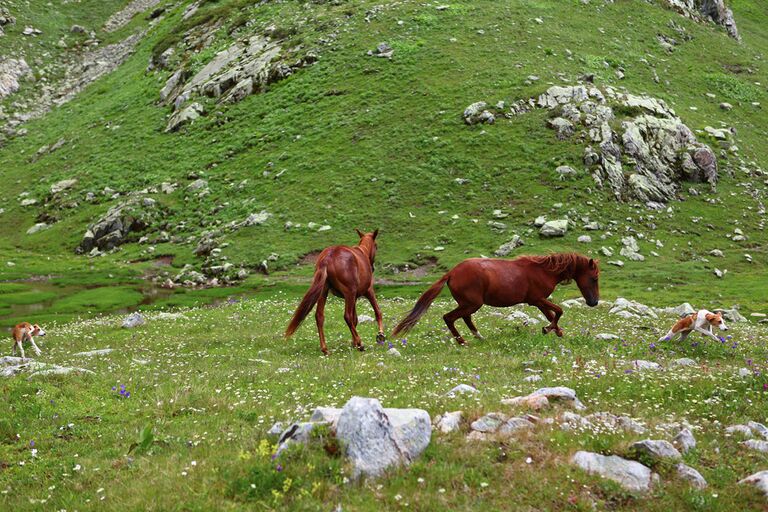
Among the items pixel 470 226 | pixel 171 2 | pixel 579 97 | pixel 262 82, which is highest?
pixel 171 2

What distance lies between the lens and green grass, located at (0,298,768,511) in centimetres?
724

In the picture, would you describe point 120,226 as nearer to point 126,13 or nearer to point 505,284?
point 505,284

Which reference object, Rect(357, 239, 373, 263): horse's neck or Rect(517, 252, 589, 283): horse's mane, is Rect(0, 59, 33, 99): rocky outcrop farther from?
Rect(517, 252, 589, 283): horse's mane

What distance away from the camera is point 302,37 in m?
82.9

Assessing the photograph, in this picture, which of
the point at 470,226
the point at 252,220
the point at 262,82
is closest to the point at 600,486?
the point at 470,226

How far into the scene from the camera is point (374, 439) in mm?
7730

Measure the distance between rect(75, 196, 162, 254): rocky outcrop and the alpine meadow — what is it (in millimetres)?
336

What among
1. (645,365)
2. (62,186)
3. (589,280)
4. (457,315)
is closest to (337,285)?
(457,315)

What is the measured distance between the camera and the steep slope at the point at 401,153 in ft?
168

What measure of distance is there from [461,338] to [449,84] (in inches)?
2182

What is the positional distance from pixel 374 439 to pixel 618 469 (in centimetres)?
336

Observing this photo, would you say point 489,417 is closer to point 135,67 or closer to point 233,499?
point 233,499

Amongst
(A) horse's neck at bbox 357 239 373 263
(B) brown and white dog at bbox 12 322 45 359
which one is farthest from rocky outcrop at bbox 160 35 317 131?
(A) horse's neck at bbox 357 239 373 263

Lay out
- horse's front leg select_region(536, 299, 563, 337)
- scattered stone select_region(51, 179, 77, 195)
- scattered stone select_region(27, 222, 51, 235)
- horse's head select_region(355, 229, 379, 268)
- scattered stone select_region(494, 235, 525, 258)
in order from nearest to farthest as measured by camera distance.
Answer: horse's front leg select_region(536, 299, 563, 337) → horse's head select_region(355, 229, 379, 268) → scattered stone select_region(494, 235, 525, 258) → scattered stone select_region(27, 222, 51, 235) → scattered stone select_region(51, 179, 77, 195)
